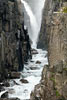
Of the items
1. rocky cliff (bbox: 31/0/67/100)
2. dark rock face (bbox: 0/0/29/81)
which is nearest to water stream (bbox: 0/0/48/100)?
dark rock face (bbox: 0/0/29/81)

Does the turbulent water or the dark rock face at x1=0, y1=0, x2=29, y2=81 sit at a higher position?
the dark rock face at x1=0, y1=0, x2=29, y2=81

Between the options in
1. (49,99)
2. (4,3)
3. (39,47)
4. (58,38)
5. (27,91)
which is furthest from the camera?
(39,47)

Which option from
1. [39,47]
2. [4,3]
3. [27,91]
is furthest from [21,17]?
[27,91]

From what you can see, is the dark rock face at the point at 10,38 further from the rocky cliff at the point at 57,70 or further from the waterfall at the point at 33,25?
the waterfall at the point at 33,25

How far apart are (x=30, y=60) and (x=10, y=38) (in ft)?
41.8

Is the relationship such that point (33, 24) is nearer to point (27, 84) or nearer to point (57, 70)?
point (27, 84)

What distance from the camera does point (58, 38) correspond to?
27203mm

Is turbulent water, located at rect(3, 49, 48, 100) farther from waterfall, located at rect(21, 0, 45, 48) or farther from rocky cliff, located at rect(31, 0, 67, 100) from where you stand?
waterfall, located at rect(21, 0, 45, 48)

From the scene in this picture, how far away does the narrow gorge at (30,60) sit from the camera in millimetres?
23578

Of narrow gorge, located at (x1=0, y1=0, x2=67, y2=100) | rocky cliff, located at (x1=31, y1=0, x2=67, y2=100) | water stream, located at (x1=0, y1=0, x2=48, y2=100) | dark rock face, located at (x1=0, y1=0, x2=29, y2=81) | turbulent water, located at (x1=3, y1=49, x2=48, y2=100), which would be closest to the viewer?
rocky cliff, located at (x1=31, y1=0, x2=67, y2=100)

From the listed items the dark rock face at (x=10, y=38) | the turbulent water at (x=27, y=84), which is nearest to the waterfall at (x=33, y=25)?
the turbulent water at (x=27, y=84)

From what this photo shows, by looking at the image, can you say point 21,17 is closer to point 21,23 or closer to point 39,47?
point 21,23

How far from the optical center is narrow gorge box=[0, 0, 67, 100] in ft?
77.4

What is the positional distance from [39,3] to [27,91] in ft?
233
